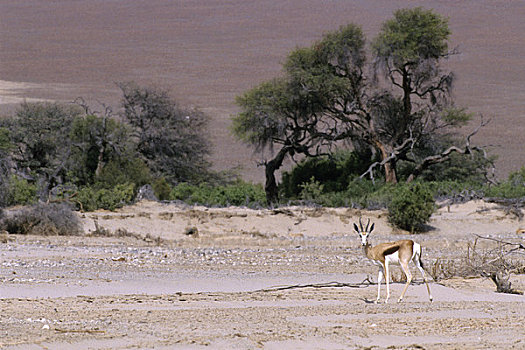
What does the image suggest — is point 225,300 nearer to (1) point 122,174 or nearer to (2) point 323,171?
(1) point 122,174

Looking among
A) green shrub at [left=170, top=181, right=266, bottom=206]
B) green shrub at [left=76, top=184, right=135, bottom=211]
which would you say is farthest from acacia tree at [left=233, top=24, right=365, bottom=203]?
green shrub at [left=76, top=184, right=135, bottom=211]

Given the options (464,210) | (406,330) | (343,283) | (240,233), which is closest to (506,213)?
(464,210)

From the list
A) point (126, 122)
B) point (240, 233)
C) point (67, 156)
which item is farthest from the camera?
point (126, 122)

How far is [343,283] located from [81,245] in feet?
25.6

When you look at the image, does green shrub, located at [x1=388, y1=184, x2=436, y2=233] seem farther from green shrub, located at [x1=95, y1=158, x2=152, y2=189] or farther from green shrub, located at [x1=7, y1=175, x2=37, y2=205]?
green shrub, located at [x1=7, y1=175, x2=37, y2=205]

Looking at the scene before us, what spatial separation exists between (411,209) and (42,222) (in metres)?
10.2

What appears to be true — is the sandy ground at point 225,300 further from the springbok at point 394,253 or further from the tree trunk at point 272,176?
the tree trunk at point 272,176

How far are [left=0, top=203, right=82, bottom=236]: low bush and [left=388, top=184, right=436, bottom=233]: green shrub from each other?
905 centimetres

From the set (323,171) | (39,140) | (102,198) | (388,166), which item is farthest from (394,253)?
(39,140)

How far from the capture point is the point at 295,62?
104ft

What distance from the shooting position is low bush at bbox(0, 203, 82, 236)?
69.4ft

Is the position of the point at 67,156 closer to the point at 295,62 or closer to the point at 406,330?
the point at 295,62

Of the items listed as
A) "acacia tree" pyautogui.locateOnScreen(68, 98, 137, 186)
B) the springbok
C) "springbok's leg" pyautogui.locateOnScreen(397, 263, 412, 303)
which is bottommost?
"springbok's leg" pyautogui.locateOnScreen(397, 263, 412, 303)

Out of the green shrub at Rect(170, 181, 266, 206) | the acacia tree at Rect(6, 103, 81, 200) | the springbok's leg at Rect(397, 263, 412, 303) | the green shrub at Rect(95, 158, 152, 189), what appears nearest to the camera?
the springbok's leg at Rect(397, 263, 412, 303)
